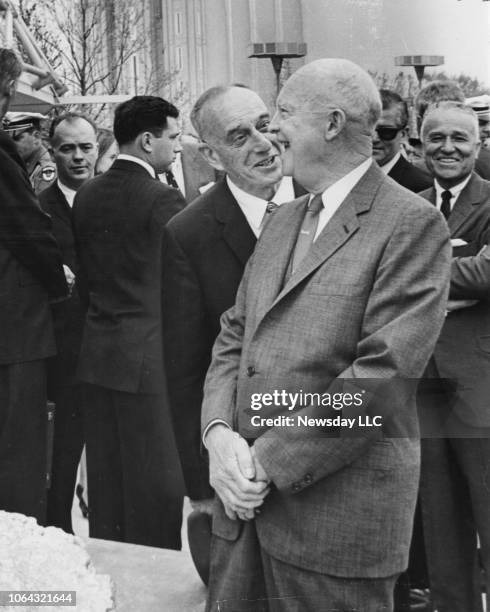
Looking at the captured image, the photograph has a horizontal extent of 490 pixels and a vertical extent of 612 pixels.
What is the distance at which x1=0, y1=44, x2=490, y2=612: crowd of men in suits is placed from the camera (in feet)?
6.63

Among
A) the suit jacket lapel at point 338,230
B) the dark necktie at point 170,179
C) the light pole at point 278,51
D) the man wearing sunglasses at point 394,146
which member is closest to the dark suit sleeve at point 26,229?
the dark necktie at point 170,179

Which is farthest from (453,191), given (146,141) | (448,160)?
(146,141)

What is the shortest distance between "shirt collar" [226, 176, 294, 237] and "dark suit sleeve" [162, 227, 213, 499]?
0.79 feet

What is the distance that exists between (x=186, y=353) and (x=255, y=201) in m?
0.53

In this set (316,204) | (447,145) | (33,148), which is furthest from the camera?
(33,148)

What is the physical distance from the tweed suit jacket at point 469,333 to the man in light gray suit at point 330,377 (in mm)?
796

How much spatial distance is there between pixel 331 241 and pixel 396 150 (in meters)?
1.07

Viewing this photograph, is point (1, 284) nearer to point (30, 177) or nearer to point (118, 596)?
point (30, 177)

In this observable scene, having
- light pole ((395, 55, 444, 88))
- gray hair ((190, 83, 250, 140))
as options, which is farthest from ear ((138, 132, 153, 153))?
light pole ((395, 55, 444, 88))

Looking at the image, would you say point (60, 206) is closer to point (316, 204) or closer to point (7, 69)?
point (7, 69)

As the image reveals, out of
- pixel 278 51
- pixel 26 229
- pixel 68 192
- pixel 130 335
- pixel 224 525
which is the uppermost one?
pixel 278 51

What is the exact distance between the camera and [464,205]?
2910 mm

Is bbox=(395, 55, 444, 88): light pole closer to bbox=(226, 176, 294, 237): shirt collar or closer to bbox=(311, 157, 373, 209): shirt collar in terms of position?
bbox=(226, 176, 294, 237): shirt collar

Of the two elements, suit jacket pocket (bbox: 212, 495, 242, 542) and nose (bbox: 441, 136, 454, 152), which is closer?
suit jacket pocket (bbox: 212, 495, 242, 542)
